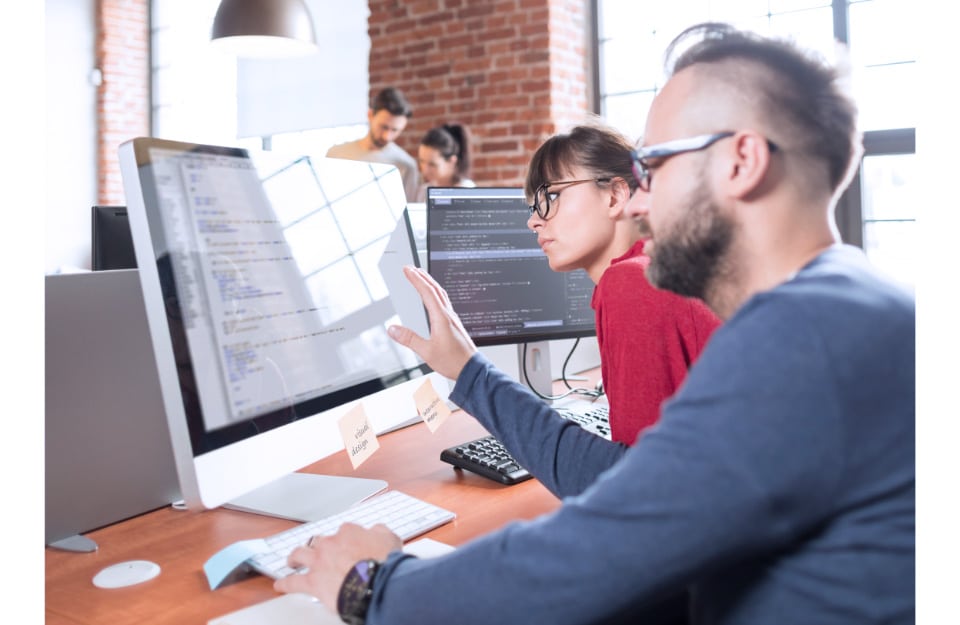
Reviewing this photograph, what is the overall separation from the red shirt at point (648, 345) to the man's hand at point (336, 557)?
0.50 m

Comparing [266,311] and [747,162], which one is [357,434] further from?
[747,162]

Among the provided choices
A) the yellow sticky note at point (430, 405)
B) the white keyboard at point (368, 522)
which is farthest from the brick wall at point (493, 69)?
the white keyboard at point (368, 522)

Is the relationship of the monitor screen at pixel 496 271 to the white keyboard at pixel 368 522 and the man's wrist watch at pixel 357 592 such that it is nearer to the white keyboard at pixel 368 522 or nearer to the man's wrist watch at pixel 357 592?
the white keyboard at pixel 368 522

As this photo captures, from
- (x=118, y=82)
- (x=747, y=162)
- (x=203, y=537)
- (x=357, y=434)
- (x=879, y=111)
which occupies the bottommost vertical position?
(x=203, y=537)

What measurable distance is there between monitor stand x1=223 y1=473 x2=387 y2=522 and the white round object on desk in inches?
8.4

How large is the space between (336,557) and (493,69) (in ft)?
14.9

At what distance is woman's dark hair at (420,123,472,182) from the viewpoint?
457cm

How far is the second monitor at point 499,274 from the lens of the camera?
1.81 metres

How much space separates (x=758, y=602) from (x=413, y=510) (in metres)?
0.58

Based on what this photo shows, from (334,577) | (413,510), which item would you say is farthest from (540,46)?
(334,577)

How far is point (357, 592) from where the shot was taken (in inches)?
31.0

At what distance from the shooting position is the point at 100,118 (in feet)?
24.0

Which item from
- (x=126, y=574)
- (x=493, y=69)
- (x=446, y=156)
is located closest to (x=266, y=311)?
(x=126, y=574)

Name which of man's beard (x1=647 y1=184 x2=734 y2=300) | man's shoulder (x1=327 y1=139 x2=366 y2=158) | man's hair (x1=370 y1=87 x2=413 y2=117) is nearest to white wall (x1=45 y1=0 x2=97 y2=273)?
man's shoulder (x1=327 y1=139 x2=366 y2=158)
